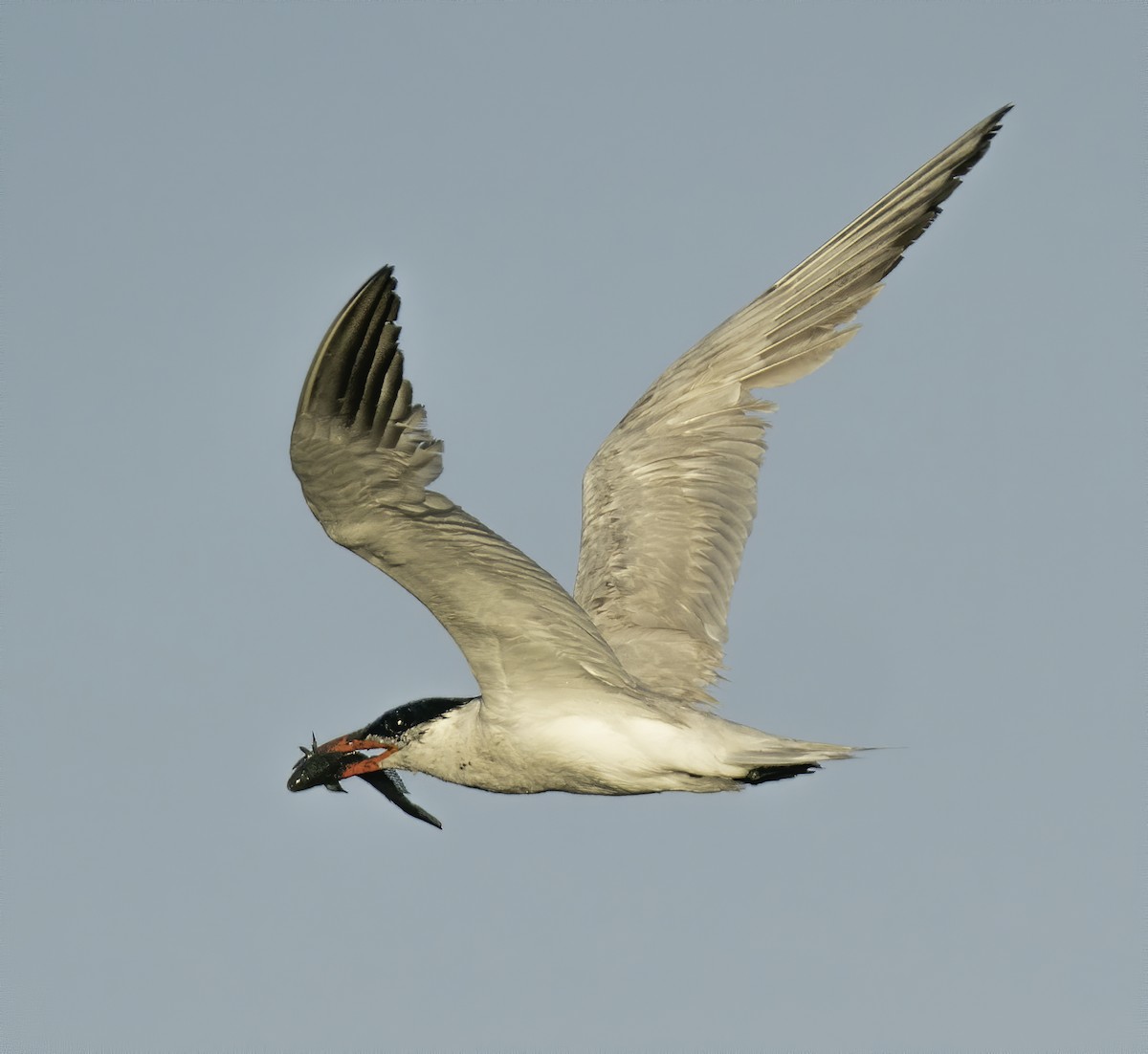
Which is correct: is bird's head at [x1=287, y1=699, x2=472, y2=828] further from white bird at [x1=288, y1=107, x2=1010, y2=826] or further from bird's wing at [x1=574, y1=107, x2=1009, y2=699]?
bird's wing at [x1=574, y1=107, x2=1009, y2=699]

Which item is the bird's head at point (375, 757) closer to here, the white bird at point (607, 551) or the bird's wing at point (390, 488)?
the white bird at point (607, 551)

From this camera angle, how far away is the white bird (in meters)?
7.43

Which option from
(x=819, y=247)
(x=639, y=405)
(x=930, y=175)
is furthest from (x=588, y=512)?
(x=930, y=175)

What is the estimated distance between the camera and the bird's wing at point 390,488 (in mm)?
7273

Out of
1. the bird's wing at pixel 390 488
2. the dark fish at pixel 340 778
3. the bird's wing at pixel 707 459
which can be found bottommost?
the dark fish at pixel 340 778

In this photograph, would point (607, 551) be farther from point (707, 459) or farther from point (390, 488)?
point (390, 488)

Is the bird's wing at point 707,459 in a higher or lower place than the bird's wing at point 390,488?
higher

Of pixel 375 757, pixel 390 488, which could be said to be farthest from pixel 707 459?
pixel 390 488

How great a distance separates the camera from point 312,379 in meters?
7.27

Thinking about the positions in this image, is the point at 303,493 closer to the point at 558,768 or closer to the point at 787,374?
the point at 558,768

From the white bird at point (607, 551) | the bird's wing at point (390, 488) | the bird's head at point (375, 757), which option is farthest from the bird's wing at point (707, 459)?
the bird's wing at point (390, 488)

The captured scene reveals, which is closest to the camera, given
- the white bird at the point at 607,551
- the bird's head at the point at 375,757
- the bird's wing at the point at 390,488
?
the bird's wing at the point at 390,488

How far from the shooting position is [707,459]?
1149 centimetres

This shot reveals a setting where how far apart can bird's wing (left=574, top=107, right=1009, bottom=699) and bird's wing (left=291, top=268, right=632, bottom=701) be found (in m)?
2.38
